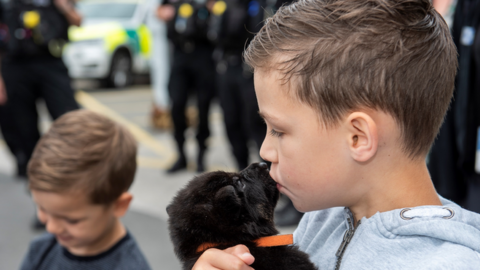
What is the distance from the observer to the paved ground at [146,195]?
4.31 metres

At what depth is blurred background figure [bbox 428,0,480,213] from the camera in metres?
2.38

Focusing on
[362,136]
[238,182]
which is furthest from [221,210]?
[362,136]

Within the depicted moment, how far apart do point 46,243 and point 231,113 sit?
3377 millimetres

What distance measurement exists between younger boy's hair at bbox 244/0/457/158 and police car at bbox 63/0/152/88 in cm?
1140

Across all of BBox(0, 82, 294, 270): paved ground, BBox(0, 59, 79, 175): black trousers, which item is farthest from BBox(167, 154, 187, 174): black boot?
BBox(0, 59, 79, 175): black trousers

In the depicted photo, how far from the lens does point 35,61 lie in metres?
4.81

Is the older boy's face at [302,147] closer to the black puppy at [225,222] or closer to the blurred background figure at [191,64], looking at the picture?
the black puppy at [225,222]

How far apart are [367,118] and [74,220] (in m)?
1.59

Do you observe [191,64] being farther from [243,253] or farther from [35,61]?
[243,253]

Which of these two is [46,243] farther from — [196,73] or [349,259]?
[196,73]

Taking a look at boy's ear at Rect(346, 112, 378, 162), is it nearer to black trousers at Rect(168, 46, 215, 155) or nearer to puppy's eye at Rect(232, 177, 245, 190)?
puppy's eye at Rect(232, 177, 245, 190)

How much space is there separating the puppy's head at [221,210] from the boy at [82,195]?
693 millimetres

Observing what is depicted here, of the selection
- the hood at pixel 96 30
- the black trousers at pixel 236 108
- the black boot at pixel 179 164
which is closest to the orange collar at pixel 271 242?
the black trousers at pixel 236 108

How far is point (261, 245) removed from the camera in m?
1.39
